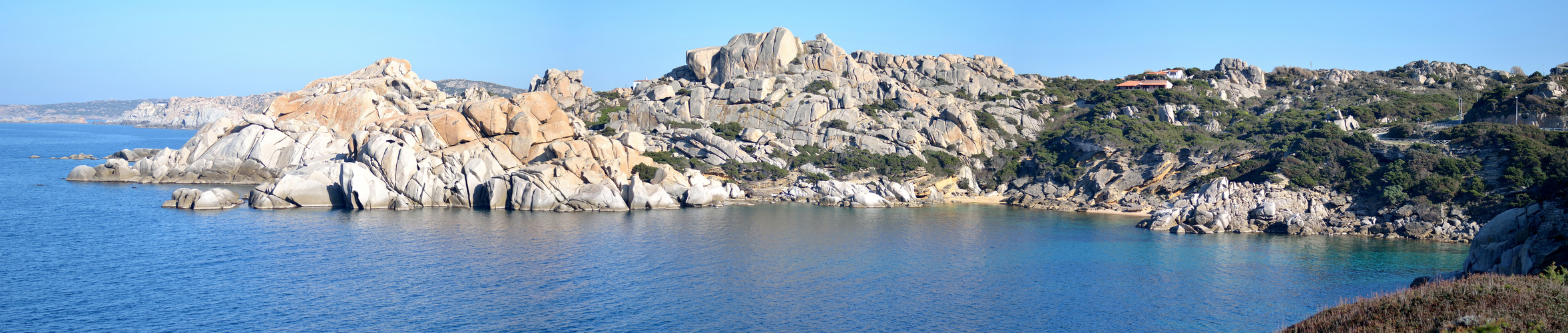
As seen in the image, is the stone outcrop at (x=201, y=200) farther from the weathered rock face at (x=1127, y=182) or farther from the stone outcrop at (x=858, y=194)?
the weathered rock face at (x=1127, y=182)

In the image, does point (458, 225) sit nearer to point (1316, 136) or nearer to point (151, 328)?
point (151, 328)

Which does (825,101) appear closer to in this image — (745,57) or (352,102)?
(745,57)

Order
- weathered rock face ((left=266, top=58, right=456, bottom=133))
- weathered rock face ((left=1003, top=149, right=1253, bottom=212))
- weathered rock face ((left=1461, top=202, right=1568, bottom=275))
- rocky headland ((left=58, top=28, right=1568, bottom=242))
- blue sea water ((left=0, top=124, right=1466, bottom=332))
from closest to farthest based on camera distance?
weathered rock face ((left=1461, top=202, right=1568, bottom=275)) → blue sea water ((left=0, top=124, right=1466, bottom=332)) → rocky headland ((left=58, top=28, right=1568, bottom=242)) → weathered rock face ((left=1003, top=149, right=1253, bottom=212)) → weathered rock face ((left=266, top=58, right=456, bottom=133))

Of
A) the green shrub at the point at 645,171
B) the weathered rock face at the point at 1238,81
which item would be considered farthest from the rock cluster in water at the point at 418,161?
the weathered rock face at the point at 1238,81

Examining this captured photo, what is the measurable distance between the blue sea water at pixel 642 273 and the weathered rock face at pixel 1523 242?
427 cm

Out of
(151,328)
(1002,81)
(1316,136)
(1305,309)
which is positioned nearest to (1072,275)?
(1305,309)

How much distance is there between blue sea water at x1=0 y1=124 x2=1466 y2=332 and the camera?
28.1 meters

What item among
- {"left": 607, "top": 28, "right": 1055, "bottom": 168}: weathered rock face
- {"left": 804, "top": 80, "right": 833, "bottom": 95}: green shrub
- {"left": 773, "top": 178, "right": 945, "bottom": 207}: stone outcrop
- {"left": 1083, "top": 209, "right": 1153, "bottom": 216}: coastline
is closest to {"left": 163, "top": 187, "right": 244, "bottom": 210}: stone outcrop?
{"left": 607, "top": 28, "right": 1055, "bottom": 168}: weathered rock face

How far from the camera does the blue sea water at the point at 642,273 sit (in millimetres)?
28062

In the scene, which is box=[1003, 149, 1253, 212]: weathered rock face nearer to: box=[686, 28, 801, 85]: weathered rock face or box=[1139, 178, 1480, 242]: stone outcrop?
box=[1139, 178, 1480, 242]: stone outcrop

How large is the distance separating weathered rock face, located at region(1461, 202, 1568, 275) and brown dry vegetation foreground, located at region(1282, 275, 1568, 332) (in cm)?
800

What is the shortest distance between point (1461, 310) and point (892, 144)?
65130 mm

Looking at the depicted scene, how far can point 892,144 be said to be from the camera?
3196 inches

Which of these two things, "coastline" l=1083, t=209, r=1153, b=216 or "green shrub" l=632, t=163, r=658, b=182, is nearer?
"coastline" l=1083, t=209, r=1153, b=216
